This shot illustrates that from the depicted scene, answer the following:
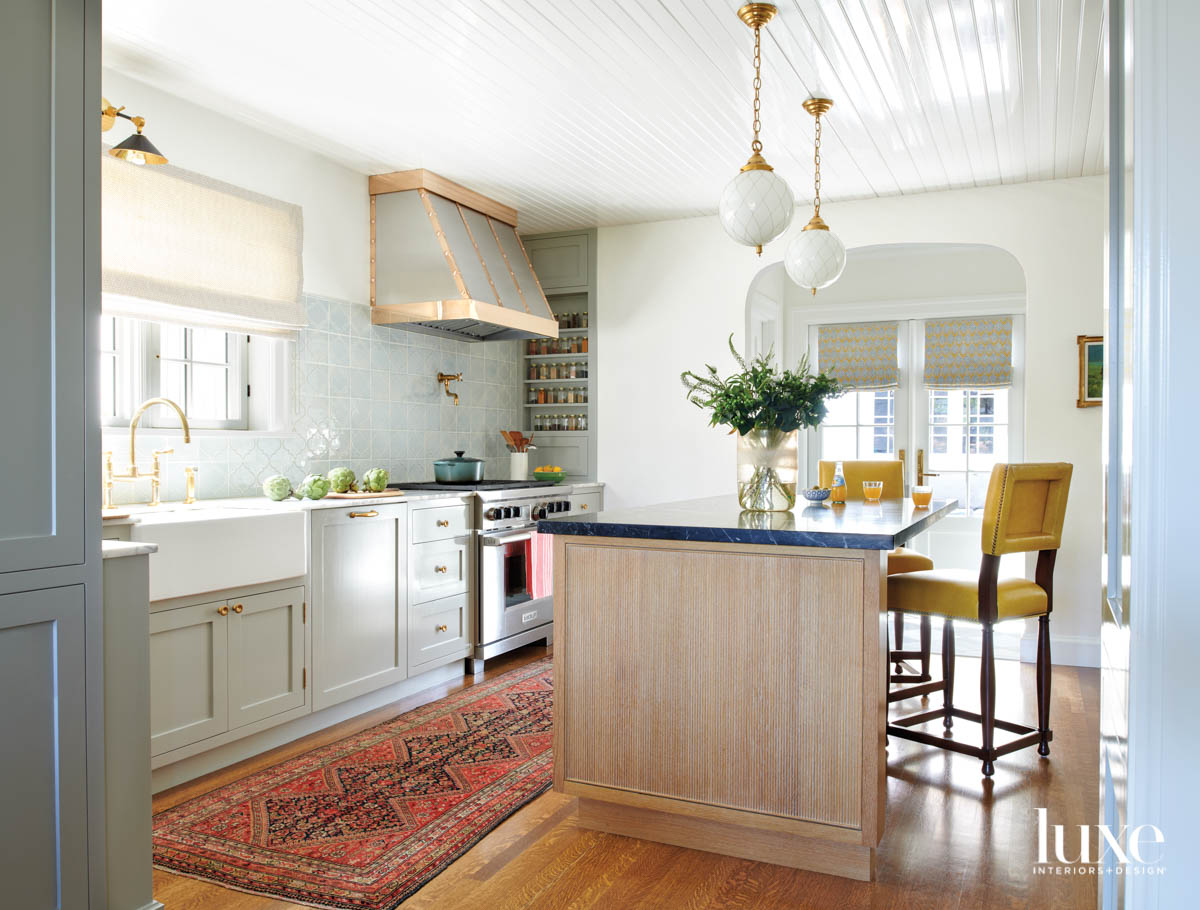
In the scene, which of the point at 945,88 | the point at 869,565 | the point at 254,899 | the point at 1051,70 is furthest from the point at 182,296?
the point at 1051,70

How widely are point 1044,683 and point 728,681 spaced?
4.89 ft

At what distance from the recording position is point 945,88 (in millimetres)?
3555

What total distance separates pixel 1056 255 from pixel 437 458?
3.63 meters

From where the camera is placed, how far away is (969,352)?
6633mm

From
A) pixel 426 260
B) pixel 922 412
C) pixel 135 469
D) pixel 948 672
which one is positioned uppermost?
pixel 426 260

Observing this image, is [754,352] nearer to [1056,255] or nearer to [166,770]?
[1056,255]

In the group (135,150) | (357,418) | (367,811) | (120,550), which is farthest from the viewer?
(357,418)

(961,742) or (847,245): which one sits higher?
(847,245)

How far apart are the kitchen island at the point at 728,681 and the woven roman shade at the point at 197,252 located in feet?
6.56

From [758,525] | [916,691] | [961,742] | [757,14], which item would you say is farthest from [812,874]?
[757,14]

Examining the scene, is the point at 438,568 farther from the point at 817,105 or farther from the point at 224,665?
the point at 817,105

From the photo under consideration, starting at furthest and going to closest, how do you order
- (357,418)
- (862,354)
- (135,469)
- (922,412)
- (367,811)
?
(862,354) → (922,412) → (357,418) → (135,469) → (367,811)

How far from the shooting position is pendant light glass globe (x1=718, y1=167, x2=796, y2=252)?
276 centimetres

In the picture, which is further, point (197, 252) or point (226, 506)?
point (197, 252)
